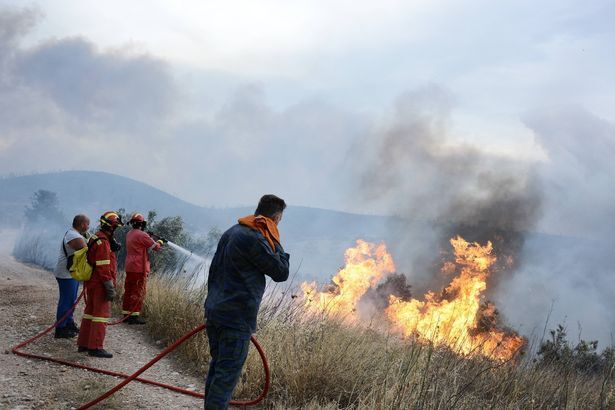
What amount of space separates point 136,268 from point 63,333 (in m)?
1.53

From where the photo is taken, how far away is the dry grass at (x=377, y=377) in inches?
151

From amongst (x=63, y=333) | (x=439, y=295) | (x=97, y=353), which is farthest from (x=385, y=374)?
(x=439, y=295)

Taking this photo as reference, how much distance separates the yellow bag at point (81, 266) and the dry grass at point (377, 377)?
5.17 ft

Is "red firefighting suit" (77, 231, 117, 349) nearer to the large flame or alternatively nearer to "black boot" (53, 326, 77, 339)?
"black boot" (53, 326, 77, 339)

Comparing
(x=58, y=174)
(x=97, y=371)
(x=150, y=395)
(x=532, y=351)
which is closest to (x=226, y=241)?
(x=150, y=395)

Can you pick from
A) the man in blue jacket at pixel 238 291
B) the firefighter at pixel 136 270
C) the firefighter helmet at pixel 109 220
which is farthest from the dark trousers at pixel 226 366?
the firefighter at pixel 136 270

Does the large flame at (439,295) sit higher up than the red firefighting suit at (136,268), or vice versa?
the large flame at (439,295)

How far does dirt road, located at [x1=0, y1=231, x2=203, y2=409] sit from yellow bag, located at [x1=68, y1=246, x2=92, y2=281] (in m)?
0.99

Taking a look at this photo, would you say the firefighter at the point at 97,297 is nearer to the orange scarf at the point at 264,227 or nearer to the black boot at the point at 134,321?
the black boot at the point at 134,321

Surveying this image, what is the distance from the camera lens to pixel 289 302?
734cm

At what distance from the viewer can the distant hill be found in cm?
7844

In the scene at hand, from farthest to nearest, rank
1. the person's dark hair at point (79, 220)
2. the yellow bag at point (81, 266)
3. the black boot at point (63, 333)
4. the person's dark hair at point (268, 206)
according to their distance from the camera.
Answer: the black boot at point (63, 333), the person's dark hair at point (79, 220), the yellow bag at point (81, 266), the person's dark hair at point (268, 206)

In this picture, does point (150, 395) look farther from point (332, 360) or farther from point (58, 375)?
point (332, 360)

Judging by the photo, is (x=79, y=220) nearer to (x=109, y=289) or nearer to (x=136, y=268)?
(x=109, y=289)
